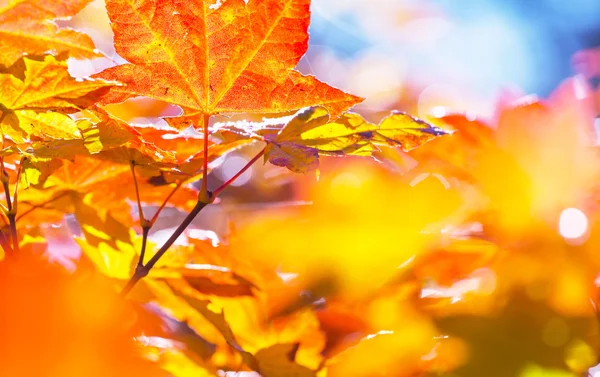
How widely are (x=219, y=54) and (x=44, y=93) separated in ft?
0.45

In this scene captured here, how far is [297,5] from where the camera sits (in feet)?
1.38

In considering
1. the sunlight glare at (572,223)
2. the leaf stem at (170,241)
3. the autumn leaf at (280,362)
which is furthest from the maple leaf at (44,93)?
the sunlight glare at (572,223)

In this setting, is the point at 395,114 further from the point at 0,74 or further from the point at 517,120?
the point at 517,120

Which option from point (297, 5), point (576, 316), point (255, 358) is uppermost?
point (297, 5)

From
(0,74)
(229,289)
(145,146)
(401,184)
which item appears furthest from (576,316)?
(0,74)

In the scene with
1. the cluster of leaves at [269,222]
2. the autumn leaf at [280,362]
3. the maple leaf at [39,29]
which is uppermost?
the maple leaf at [39,29]

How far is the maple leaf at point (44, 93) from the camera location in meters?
0.38

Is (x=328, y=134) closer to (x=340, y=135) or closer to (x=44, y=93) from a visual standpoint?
(x=340, y=135)

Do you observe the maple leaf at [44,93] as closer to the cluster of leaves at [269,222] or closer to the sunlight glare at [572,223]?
the cluster of leaves at [269,222]

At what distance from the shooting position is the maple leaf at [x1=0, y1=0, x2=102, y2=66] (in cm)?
47

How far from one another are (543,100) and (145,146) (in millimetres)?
638

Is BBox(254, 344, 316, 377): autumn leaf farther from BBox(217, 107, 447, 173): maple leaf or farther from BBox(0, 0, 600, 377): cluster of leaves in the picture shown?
BBox(217, 107, 447, 173): maple leaf

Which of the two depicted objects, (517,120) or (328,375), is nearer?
(328,375)

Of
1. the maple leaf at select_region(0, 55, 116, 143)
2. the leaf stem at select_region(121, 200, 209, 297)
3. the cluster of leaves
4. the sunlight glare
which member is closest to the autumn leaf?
the cluster of leaves
